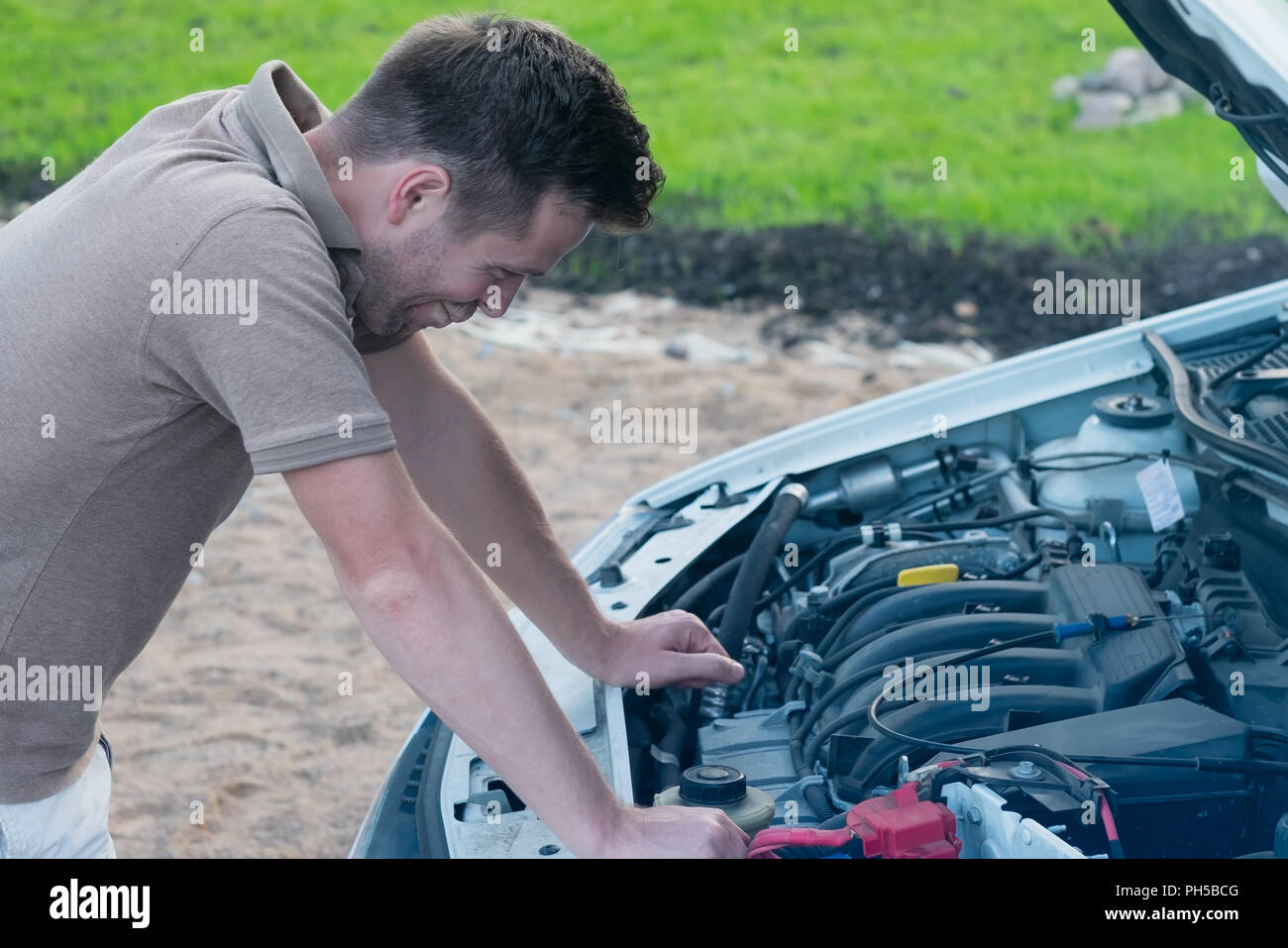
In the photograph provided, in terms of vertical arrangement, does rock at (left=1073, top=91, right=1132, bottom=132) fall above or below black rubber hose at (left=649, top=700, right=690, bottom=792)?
below

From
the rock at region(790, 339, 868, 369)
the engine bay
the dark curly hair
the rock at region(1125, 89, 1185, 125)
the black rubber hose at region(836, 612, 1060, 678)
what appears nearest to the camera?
the dark curly hair

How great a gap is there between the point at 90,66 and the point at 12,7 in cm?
147

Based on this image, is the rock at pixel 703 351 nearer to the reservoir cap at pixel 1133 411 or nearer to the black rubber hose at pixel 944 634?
the reservoir cap at pixel 1133 411

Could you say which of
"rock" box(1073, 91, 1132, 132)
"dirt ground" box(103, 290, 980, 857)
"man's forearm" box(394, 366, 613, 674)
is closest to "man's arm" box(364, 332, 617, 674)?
"man's forearm" box(394, 366, 613, 674)

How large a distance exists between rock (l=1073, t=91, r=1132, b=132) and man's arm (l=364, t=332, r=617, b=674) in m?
7.36

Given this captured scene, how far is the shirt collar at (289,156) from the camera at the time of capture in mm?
1728

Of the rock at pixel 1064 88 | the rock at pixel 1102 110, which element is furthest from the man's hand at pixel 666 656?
the rock at pixel 1064 88

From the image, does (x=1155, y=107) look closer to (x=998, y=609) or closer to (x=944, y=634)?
(x=998, y=609)

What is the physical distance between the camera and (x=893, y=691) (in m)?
2.15

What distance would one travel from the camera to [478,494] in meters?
2.26

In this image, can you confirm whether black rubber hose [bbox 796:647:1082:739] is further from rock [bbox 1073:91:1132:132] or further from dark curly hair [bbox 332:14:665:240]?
rock [bbox 1073:91:1132:132]

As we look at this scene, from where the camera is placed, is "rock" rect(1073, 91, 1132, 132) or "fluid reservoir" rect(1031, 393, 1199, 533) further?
"rock" rect(1073, 91, 1132, 132)

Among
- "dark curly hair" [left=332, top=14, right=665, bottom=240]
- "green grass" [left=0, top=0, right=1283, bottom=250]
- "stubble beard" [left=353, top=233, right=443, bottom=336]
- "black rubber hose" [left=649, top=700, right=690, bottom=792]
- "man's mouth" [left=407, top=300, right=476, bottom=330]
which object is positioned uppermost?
"dark curly hair" [left=332, top=14, right=665, bottom=240]

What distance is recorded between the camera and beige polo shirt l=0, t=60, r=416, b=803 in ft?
5.03
